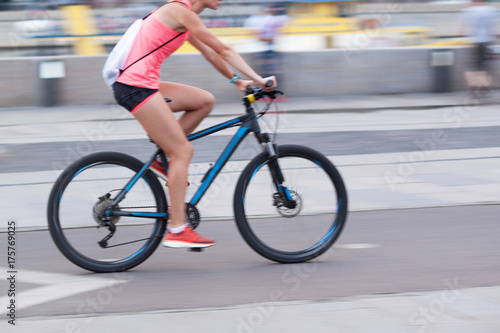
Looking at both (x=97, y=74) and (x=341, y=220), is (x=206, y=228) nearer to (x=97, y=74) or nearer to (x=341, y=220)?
(x=341, y=220)

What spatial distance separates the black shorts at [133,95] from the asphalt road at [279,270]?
1.03 metres

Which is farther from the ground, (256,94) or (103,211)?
(256,94)

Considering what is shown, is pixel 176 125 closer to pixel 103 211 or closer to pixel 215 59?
pixel 215 59

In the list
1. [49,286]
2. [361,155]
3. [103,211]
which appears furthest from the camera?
[361,155]

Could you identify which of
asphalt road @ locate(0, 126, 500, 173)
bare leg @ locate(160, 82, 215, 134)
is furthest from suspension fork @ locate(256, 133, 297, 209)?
asphalt road @ locate(0, 126, 500, 173)

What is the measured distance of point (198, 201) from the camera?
16.3ft

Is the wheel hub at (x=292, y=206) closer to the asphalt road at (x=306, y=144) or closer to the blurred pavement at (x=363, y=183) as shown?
the blurred pavement at (x=363, y=183)

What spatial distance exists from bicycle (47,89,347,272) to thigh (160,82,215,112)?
18cm

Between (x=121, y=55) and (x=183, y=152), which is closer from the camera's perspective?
(x=121, y=55)

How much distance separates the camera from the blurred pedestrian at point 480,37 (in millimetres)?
12938

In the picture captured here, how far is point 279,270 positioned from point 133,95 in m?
1.37

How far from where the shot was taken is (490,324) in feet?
12.6

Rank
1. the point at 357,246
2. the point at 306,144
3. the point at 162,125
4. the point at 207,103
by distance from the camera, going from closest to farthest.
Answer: the point at 162,125 → the point at 207,103 → the point at 357,246 → the point at 306,144

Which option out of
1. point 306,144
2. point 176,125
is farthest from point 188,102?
point 306,144
